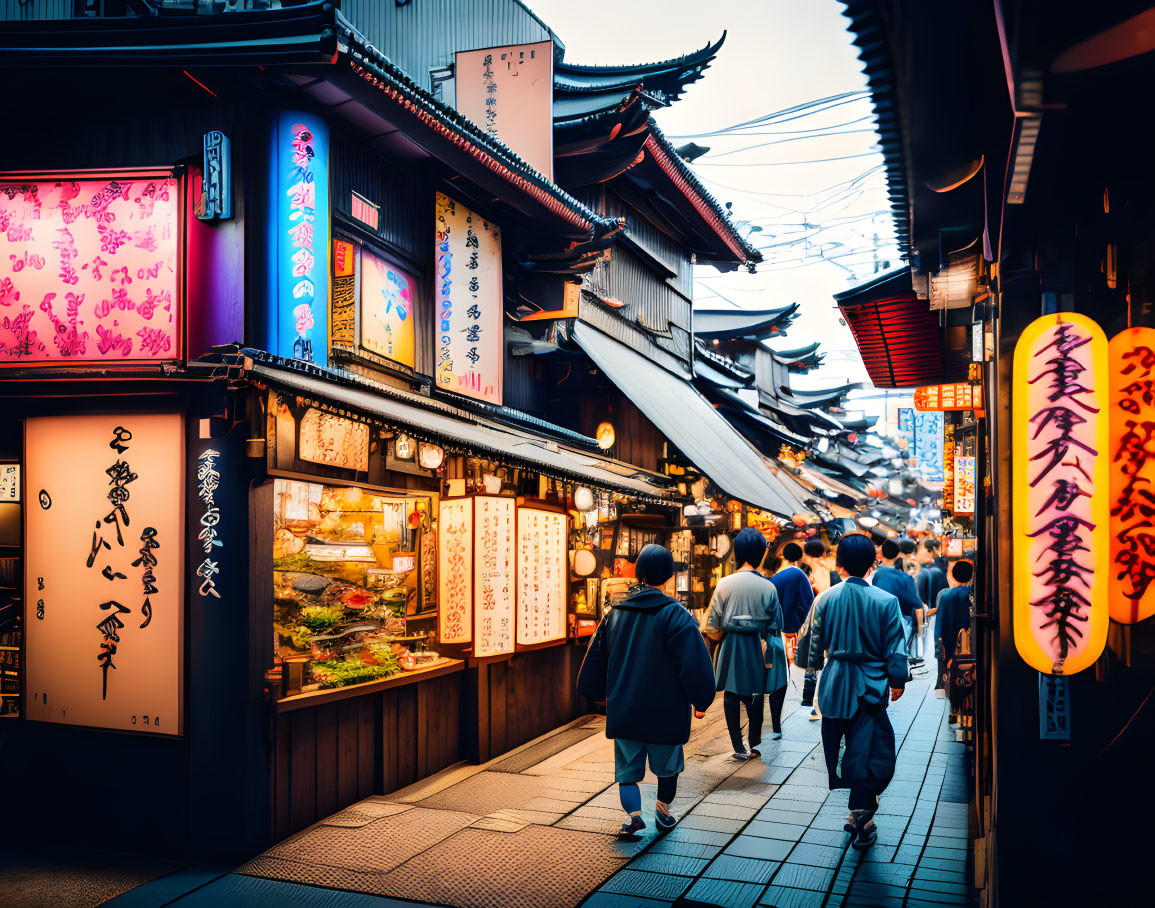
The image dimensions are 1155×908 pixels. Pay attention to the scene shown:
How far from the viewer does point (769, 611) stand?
10.3m

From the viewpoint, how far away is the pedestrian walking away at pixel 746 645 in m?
10.1

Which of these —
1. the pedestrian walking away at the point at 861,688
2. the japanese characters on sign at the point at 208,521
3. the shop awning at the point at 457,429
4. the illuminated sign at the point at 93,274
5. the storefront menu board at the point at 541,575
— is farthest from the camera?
the storefront menu board at the point at 541,575

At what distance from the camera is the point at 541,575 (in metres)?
11.0

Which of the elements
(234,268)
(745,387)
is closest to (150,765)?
(234,268)

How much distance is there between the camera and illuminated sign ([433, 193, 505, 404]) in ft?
35.0

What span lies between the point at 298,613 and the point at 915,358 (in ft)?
27.2

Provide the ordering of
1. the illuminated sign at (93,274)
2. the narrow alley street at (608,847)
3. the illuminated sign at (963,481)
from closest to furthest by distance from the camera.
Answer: the narrow alley street at (608,847) < the illuminated sign at (93,274) < the illuminated sign at (963,481)

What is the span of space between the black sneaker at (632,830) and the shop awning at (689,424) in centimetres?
622

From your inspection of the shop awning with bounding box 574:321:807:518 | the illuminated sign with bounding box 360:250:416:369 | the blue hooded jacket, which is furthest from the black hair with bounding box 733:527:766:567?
the illuminated sign with bounding box 360:250:416:369

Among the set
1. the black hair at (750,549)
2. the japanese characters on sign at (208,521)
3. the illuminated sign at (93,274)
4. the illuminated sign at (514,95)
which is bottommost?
the black hair at (750,549)

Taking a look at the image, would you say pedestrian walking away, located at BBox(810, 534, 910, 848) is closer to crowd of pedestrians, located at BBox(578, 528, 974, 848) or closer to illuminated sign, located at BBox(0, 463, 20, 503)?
crowd of pedestrians, located at BBox(578, 528, 974, 848)

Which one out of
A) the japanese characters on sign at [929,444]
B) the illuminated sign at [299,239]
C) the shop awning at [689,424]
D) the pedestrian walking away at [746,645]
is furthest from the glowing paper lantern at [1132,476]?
the japanese characters on sign at [929,444]

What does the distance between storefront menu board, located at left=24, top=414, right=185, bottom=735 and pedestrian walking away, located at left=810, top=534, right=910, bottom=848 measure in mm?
5339

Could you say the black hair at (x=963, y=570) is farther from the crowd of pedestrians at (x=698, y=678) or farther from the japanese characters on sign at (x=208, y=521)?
the japanese characters on sign at (x=208, y=521)
